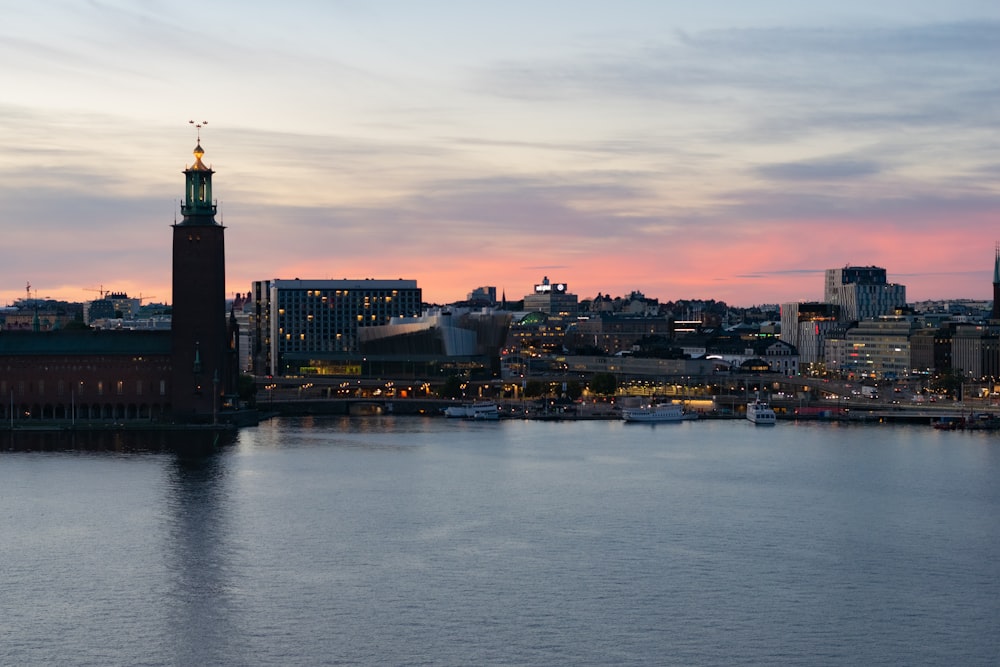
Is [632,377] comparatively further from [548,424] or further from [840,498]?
[840,498]

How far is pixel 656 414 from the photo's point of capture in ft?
298

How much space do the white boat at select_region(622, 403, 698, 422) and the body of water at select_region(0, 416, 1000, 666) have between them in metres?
22.3

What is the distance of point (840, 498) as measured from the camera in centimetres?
5291

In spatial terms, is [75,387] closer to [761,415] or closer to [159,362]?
[159,362]

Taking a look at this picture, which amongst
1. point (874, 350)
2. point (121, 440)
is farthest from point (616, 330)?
point (121, 440)

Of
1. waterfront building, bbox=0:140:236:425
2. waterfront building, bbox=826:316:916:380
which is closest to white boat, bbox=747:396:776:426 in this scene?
waterfront building, bbox=0:140:236:425

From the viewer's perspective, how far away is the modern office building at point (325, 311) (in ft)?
481

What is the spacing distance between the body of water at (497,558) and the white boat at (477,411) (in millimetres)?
25256

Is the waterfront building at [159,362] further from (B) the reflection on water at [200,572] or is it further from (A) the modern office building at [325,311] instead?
(A) the modern office building at [325,311]

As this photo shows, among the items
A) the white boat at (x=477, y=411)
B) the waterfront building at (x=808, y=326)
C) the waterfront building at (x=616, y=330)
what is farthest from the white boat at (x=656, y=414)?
the waterfront building at (x=616, y=330)

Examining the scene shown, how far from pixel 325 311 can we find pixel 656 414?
62515 millimetres

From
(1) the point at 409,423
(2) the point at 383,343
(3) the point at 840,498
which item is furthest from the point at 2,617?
(2) the point at 383,343

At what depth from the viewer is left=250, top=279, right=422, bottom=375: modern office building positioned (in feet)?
481

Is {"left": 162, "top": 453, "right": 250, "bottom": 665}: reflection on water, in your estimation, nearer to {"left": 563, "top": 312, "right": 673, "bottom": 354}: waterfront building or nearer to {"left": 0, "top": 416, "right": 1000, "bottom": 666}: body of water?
{"left": 0, "top": 416, "right": 1000, "bottom": 666}: body of water
